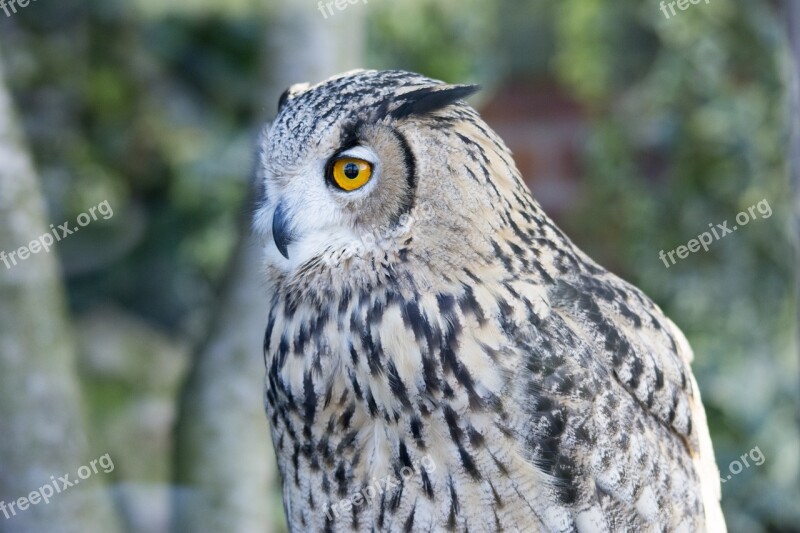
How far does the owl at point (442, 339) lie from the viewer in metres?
1.26

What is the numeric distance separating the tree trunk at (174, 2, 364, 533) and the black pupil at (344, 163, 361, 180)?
49.2 inches

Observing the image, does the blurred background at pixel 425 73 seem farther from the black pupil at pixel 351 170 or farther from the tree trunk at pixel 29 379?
the black pupil at pixel 351 170

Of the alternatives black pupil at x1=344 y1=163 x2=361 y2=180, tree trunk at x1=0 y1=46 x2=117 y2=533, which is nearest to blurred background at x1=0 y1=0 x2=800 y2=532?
tree trunk at x1=0 y1=46 x2=117 y2=533

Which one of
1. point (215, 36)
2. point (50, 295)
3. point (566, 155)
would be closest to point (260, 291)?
point (50, 295)

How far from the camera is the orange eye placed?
125 cm

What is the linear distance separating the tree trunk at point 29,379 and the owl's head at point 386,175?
1.16 meters

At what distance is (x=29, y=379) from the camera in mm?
2201

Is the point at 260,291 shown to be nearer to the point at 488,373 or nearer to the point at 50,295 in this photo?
the point at 50,295
